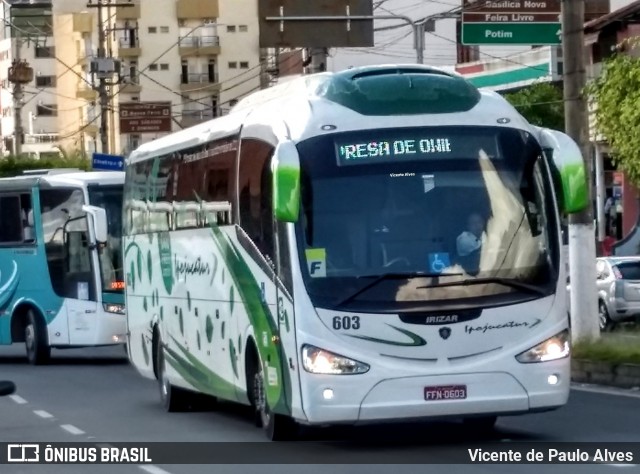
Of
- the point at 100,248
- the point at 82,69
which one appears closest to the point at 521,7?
the point at 100,248

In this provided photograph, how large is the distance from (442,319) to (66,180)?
1731 centimetres

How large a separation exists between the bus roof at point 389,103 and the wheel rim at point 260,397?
240cm

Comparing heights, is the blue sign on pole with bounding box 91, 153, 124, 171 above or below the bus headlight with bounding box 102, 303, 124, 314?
above

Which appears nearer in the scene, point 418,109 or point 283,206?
point 283,206

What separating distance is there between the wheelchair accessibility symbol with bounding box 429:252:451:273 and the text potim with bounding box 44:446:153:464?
3.05m

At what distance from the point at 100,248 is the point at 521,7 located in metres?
8.89

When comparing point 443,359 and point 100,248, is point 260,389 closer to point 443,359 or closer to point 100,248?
point 443,359

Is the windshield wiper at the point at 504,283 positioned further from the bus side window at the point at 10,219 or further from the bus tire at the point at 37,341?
the bus side window at the point at 10,219

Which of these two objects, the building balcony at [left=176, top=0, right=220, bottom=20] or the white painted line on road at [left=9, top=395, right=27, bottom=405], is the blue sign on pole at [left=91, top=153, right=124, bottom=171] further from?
the building balcony at [left=176, top=0, right=220, bottom=20]

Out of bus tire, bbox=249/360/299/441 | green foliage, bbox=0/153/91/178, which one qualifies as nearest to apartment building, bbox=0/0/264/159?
green foliage, bbox=0/153/91/178

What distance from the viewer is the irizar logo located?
45.2ft

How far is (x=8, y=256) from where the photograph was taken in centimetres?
3098

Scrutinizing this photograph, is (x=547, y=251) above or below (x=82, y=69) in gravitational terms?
below

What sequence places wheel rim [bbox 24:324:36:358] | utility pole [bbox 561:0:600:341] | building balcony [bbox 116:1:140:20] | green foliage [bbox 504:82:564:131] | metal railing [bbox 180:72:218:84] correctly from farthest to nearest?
metal railing [bbox 180:72:218:84] < building balcony [bbox 116:1:140:20] < green foliage [bbox 504:82:564:131] < wheel rim [bbox 24:324:36:358] < utility pole [bbox 561:0:600:341]
